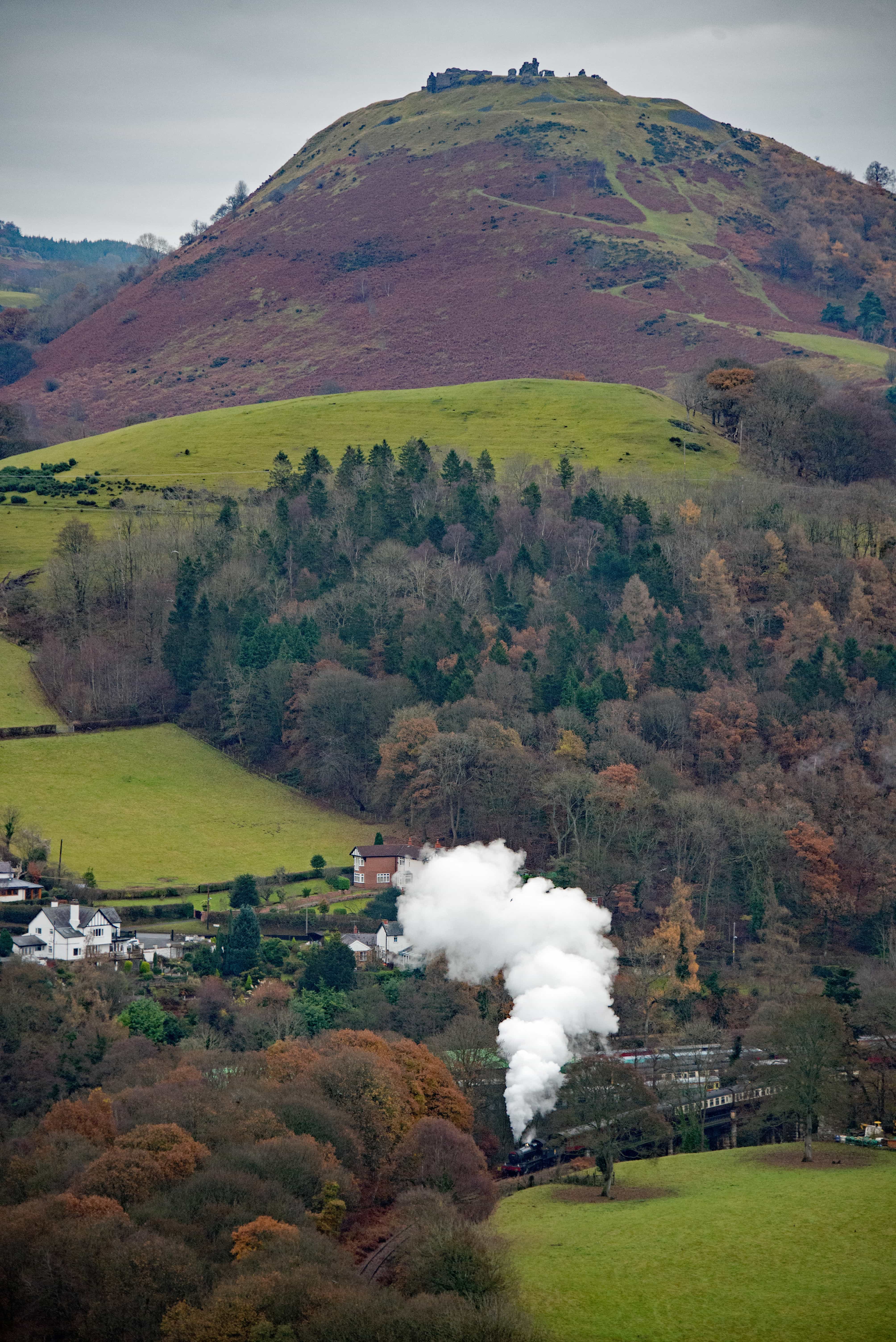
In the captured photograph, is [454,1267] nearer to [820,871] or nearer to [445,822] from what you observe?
[820,871]

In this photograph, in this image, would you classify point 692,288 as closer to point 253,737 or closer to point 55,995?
point 253,737

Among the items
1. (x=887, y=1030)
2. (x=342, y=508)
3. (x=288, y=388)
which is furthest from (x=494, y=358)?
(x=887, y=1030)

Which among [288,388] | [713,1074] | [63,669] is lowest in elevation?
[713,1074]

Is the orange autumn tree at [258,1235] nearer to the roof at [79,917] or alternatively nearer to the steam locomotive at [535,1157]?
the steam locomotive at [535,1157]

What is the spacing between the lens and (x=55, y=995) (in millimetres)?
62156

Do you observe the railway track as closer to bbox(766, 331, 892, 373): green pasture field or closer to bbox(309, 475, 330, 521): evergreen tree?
bbox(309, 475, 330, 521): evergreen tree

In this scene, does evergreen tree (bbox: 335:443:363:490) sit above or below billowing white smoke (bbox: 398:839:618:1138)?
above

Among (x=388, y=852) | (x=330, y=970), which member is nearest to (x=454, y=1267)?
(x=330, y=970)

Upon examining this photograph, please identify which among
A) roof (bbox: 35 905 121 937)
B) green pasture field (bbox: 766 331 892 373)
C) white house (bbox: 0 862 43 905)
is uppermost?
green pasture field (bbox: 766 331 892 373)

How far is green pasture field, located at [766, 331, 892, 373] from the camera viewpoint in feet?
566

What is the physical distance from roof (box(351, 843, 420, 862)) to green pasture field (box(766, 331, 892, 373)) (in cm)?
10812

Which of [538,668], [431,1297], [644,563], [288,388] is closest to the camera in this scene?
[431,1297]

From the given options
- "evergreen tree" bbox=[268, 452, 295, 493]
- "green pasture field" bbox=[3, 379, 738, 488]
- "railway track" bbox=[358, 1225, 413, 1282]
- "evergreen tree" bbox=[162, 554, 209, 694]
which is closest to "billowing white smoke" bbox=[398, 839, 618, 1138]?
"railway track" bbox=[358, 1225, 413, 1282]

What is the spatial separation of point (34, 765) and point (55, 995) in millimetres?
29586
